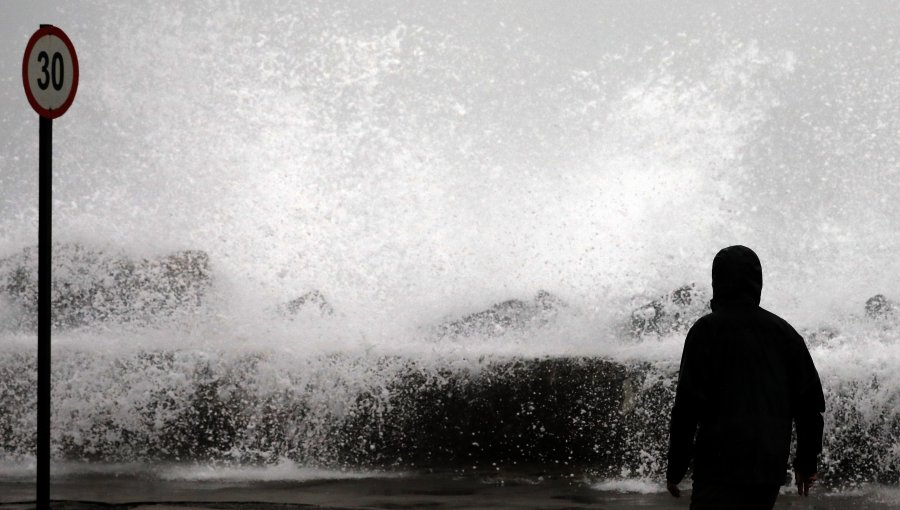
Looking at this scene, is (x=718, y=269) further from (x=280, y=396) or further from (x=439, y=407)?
(x=280, y=396)

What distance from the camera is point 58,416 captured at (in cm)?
985

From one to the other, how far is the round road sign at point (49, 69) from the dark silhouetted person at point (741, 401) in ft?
13.1

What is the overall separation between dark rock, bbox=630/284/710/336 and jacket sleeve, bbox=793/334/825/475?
28.0ft

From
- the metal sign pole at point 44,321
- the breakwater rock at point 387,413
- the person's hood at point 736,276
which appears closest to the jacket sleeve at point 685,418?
the person's hood at point 736,276

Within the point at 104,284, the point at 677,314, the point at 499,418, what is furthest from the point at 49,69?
the point at 677,314

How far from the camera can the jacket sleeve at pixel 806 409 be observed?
356cm

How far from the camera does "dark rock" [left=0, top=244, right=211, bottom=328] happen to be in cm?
1427

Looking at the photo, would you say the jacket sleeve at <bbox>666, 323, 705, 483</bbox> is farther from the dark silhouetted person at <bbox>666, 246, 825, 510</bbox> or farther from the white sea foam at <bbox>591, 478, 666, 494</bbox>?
the white sea foam at <bbox>591, 478, 666, 494</bbox>

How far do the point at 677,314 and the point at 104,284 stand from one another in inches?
282

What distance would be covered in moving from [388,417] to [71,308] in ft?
26.6

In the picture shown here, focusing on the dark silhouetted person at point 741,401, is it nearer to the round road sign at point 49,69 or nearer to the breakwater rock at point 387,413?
the round road sign at point 49,69

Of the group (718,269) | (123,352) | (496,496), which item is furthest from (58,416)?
(718,269)

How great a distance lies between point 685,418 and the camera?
3.51 meters

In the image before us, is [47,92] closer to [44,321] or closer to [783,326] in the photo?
[44,321]
